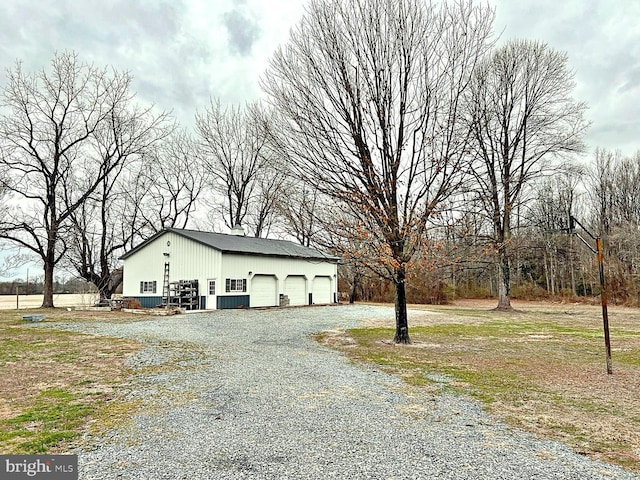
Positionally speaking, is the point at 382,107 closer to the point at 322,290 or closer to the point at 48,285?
the point at 322,290

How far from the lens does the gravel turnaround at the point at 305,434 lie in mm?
3424

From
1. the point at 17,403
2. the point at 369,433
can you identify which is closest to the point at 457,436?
the point at 369,433

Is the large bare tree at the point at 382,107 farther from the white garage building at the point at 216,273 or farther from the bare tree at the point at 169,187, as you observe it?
the bare tree at the point at 169,187

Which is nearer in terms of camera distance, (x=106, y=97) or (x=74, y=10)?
(x=74, y=10)

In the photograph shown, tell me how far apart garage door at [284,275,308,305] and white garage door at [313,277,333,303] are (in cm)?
106

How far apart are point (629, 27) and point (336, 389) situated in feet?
44.2

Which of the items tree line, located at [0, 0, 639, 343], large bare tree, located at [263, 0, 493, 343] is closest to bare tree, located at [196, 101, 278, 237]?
tree line, located at [0, 0, 639, 343]

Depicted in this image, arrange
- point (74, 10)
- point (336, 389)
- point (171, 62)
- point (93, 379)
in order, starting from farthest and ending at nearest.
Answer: point (171, 62) → point (74, 10) → point (93, 379) → point (336, 389)

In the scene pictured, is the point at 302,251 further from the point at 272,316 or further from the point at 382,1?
the point at 382,1

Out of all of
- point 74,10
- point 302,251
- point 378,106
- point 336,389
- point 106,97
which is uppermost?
point 106,97

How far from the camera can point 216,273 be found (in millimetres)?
21484

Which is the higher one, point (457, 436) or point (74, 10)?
point (74, 10)

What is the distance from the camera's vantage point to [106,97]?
24.4 metres
